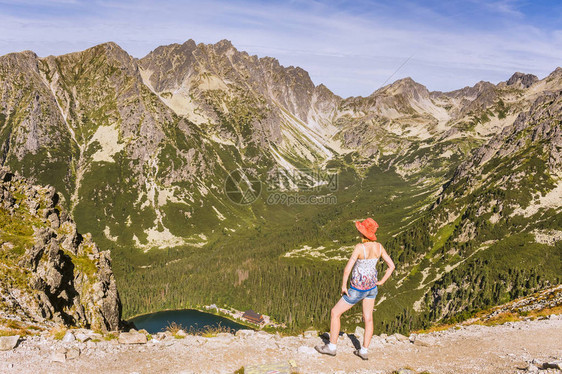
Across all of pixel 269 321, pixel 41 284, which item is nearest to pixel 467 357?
pixel 41 284

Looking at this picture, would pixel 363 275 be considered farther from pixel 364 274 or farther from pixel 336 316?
pixel 336 316

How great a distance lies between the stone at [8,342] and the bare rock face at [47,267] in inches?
368

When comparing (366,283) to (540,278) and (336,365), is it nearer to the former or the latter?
(336,365)

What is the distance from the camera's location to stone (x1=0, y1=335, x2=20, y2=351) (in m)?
15.8

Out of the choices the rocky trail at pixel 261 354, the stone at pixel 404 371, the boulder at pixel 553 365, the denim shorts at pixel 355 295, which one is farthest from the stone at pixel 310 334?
the boulder at pixel 553 365

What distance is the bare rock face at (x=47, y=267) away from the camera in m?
30.4

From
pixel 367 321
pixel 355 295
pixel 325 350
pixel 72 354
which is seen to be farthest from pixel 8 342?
pixel 367 321

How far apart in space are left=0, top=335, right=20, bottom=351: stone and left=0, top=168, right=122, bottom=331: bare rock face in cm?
935

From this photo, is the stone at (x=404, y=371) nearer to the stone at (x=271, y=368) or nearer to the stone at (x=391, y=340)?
the stone at (x=391, y=340)

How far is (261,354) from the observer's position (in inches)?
706

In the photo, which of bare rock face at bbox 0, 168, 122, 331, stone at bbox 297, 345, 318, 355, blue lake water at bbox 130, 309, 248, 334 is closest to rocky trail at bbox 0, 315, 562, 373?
stone at bbox 297, 345, 318, 355

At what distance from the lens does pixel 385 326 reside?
512 ft

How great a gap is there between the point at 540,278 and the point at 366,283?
532 feet

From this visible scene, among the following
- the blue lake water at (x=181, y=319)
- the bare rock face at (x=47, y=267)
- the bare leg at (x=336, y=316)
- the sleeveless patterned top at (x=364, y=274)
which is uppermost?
the sleeveless patterned top at (x=364, y=274)
